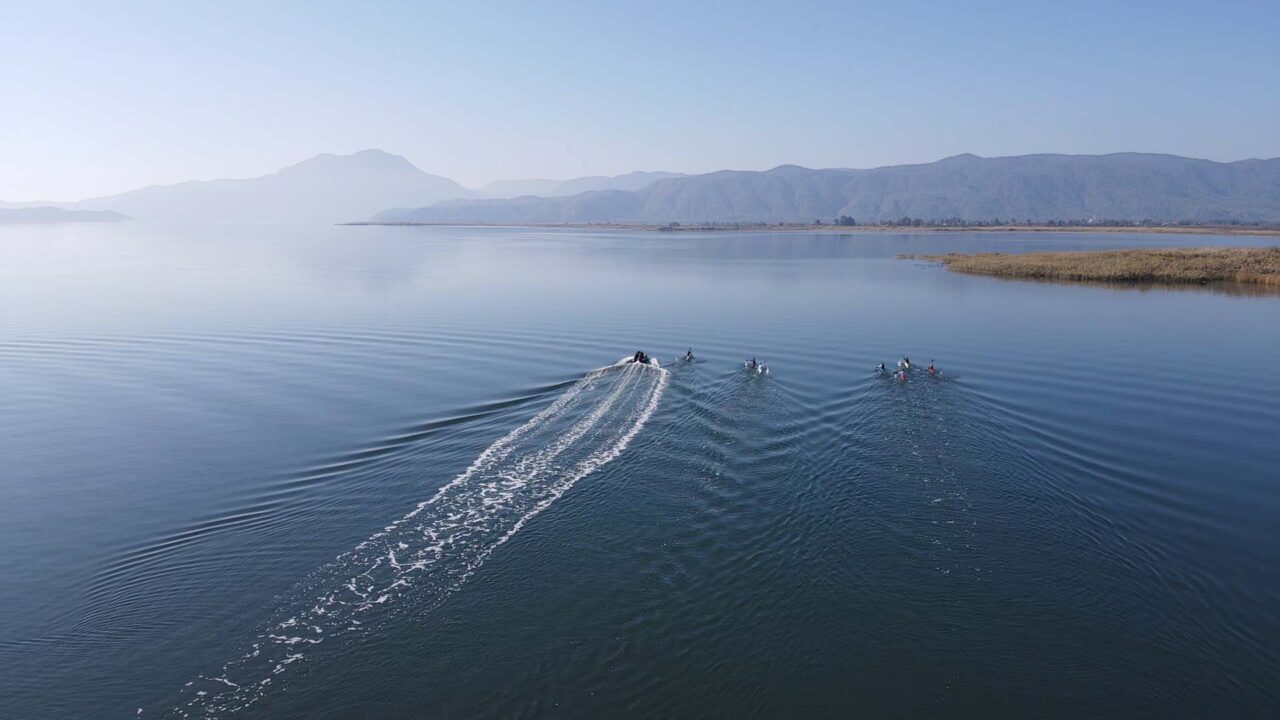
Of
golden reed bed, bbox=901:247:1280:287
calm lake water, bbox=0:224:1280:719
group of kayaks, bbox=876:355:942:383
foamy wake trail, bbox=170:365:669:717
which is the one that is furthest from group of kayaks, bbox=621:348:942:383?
golden reed bed, bbox=901:247:1280:287

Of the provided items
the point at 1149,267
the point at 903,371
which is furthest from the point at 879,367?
the point at 1149,267

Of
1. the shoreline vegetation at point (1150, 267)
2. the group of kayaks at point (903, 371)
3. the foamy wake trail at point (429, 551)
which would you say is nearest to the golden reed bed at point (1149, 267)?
the shoreline vegetation at point (1150, 267)

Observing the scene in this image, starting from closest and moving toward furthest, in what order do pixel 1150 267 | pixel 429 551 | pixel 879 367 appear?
pixel 429 551 < pixel 879 367 < pixel 1150 267

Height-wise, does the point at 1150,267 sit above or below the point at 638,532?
above

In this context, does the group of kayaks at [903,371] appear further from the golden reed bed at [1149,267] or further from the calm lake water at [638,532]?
the golden reed bed at [1149,267]

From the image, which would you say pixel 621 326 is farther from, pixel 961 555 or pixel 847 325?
pixel 961 555

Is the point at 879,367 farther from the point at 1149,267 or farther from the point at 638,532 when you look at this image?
the point at 1149,267
